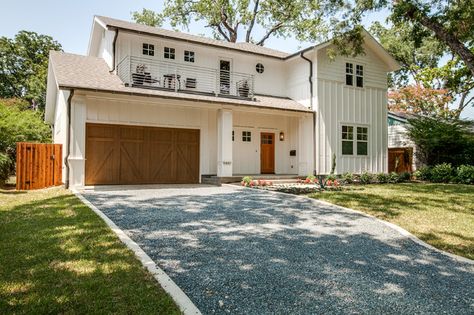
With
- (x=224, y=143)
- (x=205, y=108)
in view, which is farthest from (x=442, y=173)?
(x=205, y=108)

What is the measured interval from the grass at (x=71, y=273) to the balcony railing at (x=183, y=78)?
920 cm

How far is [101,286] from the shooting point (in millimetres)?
3271

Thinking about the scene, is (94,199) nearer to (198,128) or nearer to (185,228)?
(185,228)

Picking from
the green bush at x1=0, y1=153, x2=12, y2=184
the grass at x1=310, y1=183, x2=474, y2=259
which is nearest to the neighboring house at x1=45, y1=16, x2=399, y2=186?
A: the green bush at x1=0, y1=153, x2=12, y2=184

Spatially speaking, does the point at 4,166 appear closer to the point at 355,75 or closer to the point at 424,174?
the point at 355,75

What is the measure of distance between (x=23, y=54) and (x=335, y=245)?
144ft

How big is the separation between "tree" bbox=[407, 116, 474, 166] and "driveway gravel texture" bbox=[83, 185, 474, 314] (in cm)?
1346

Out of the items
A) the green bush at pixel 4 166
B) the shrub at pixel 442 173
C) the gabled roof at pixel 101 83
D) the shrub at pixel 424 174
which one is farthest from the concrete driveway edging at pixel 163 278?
the shrub at pixel 424 174

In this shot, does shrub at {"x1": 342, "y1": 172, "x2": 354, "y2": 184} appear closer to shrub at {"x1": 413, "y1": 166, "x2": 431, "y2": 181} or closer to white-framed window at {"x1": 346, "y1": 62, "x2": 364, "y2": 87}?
shrub at {"x1": 413, "y1": 166, "x2": 431, "y2": 181}

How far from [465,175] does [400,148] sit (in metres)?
5.71

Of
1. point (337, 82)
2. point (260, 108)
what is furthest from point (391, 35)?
point (260, 108)

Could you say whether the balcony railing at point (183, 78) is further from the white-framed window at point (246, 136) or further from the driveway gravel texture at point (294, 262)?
the driveway gravel texture at point (294, 262)

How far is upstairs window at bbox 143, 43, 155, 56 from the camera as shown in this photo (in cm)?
1515

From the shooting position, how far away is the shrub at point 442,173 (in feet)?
54.2
